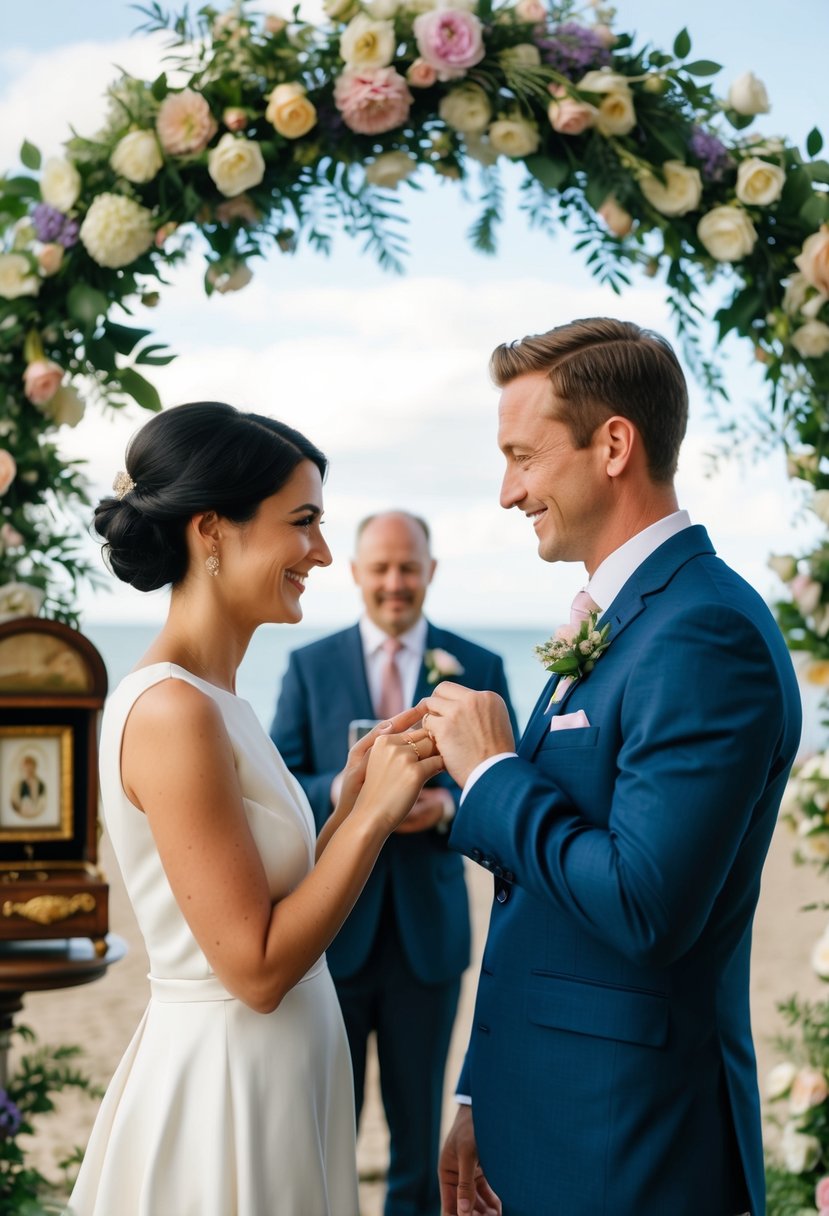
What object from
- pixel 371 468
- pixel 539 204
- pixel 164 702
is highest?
pixel 371 468

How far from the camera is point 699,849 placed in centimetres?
159

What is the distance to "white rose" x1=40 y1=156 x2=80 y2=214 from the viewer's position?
3.30 m

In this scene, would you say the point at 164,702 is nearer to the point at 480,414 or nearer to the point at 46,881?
the point at 46,881

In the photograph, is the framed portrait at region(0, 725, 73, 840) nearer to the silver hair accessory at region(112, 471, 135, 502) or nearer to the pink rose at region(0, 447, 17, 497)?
the pink rose at region(0, 447, 17, 497)

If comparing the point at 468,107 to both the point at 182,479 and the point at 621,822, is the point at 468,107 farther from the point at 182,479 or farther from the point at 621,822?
the point at 621,822

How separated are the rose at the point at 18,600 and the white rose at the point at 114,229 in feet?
3.08

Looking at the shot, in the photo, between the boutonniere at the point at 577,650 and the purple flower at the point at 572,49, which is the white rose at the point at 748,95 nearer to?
the purple flower at the point at 572,49

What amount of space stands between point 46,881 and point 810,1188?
93.5 inches

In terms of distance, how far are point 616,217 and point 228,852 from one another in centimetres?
228

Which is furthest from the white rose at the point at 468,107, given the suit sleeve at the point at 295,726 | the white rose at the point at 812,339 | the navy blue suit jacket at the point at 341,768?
the suit sleeve at the point at 295,726

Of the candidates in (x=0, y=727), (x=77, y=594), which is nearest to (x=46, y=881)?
(x=0, y=727)

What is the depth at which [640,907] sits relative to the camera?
5.20 ft

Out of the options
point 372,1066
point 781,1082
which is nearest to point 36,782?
point 781,1082

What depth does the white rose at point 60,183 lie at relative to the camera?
3299 millimetres
